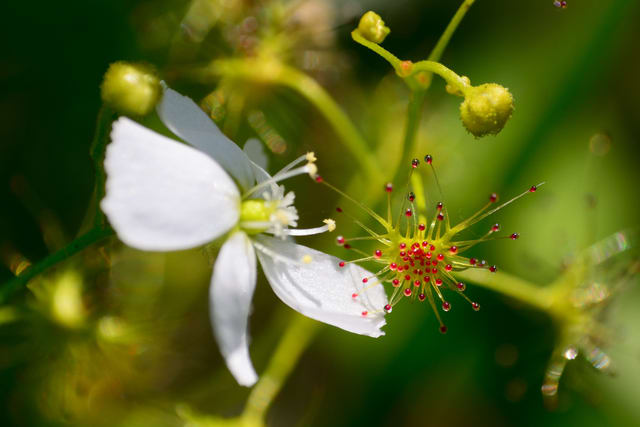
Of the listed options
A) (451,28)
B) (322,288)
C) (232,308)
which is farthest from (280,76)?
(232,308)

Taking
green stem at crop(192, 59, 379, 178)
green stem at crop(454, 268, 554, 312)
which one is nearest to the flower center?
green stem at crop(192, 59, 379, 178)

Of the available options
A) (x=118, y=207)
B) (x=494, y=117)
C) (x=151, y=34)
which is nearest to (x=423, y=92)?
(x=494, y=117)

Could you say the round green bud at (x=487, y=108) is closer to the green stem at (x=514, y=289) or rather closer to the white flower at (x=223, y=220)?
the white flower at (x=223, y=220)

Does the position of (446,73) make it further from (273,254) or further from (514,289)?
(514,289)

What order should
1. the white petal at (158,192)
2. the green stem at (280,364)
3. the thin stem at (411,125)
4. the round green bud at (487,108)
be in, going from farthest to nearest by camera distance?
the green stem at (280,364), the thin stem at (411,125), the round green bud at (487,108), the white petal at (158,192)

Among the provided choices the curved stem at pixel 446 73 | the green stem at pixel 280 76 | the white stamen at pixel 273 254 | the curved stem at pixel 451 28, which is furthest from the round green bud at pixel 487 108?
the green stem at pixel 280 76

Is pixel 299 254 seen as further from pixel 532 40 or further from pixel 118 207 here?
pixel 532 40

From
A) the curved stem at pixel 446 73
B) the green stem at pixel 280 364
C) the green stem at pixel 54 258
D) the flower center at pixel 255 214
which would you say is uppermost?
the curved stem at pixel 446 73
